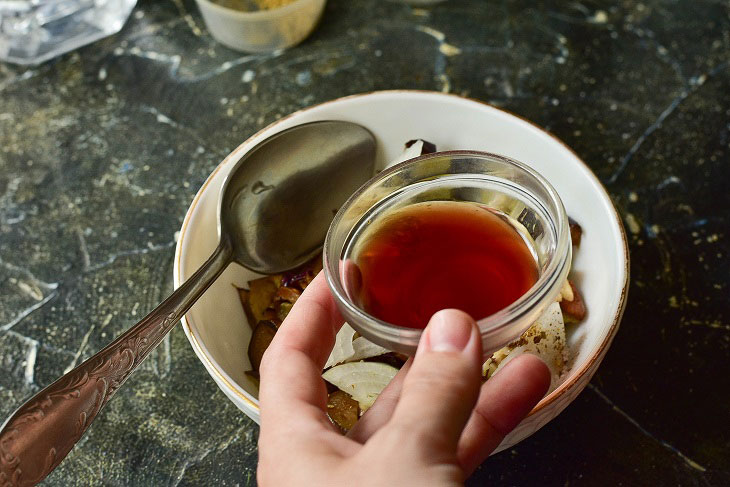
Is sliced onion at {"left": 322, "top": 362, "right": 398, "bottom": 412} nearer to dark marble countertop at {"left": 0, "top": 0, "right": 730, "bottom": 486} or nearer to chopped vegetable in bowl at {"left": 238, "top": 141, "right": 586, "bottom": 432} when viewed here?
chopped vegetable in bowl at {"left": 238, "top": 141, "right": 586, "bottom": 432}

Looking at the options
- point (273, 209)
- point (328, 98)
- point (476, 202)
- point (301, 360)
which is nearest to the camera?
point (301, 360)

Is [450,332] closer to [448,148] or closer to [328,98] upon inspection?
[448,148]

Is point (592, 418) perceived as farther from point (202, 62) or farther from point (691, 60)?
point (202, 62)

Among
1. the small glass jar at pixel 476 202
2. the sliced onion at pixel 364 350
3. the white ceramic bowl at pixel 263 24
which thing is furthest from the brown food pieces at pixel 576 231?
the white ceramic bowl at pixel 263 24

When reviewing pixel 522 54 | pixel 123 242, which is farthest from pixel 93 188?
pixel 522 54

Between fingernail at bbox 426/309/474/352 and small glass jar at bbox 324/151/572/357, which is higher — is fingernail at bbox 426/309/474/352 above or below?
above

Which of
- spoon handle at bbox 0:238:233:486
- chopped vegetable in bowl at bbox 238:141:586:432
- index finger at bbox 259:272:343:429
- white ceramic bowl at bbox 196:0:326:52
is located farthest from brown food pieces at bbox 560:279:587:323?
white ceramic bowl at bbox 196:0:326:52

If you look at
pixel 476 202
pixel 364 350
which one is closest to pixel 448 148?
pixel 476 202
